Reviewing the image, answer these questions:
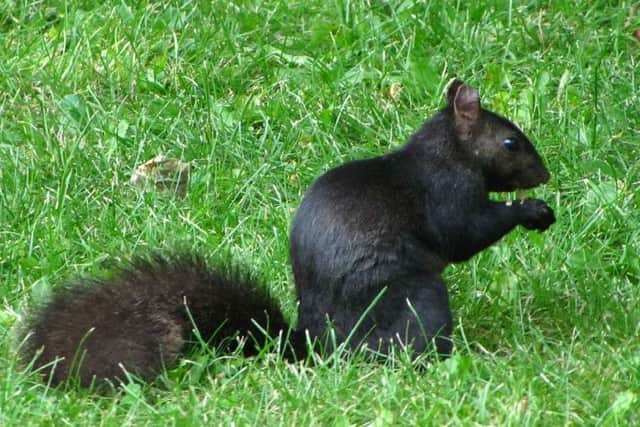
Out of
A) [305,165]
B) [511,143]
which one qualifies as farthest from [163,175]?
[511,143]

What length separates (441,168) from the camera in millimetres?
4797

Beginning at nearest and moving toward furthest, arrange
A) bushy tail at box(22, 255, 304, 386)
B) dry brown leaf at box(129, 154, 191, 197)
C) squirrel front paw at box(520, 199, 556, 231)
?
bushy tail at box(22, 255, 304, 386) < squirrel front paw at box(520, 199, 556, 231) < dry brown leaf at box(129, 154, 191, 197)

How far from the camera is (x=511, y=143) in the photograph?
4.91 meters

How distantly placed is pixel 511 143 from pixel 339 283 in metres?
0.77

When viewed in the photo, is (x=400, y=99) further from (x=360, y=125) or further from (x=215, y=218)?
(x=215, y=218)

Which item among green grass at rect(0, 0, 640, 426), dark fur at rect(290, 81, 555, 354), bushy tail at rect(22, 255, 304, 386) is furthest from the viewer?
dark fur at rect(290, 81, 555, 354)

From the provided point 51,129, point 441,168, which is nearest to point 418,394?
point 441,168

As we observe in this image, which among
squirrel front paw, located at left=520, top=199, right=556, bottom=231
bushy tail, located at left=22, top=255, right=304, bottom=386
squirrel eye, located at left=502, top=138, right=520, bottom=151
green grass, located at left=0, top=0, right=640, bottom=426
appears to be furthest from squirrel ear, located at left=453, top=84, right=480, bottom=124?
bushy tail, located at left=22, top=255, right=304, bottom=386

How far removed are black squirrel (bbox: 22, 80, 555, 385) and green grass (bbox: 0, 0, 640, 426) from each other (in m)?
0.14

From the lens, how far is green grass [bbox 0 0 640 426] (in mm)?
4184

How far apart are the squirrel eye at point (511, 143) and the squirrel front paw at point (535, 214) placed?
0.61ft

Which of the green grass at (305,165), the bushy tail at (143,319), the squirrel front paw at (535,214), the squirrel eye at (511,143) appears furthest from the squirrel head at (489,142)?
the bushy tail at (143,319)

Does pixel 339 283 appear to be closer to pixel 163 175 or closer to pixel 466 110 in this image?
pixel 466 110

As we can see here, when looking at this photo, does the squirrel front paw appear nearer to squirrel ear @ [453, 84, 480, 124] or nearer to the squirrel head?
the squirrel head
